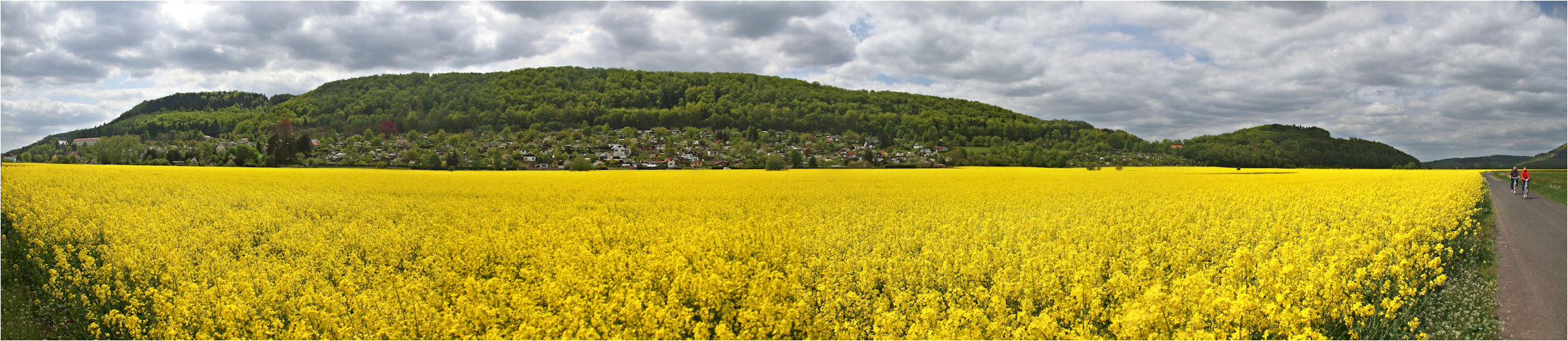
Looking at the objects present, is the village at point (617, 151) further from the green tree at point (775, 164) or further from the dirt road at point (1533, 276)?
the dirt road at point (1533, 276)

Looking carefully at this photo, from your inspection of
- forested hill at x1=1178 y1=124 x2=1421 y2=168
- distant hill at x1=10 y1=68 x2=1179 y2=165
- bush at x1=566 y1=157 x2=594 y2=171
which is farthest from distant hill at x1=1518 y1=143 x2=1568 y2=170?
bush at x1=566 y1=157 x2=594 y2=171

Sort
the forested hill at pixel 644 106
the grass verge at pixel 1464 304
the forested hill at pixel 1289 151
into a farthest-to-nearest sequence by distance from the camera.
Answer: the forested hill at pixel 1289 151, the forested hill at pixel 644 106, the grass verge at pixel 1464 304

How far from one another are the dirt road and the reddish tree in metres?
47.6

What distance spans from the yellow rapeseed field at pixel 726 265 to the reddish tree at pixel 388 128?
22711 millimetres

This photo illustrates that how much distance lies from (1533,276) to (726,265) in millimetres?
13269

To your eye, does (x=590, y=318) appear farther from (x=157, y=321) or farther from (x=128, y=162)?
(x=128, y=162)

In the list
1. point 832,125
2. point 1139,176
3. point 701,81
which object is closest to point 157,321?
point 1139,176

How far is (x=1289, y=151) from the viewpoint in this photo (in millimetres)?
70500

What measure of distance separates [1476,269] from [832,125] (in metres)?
41.2

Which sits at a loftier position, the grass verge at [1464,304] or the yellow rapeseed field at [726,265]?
the yellow rapeseed field at [726,265]

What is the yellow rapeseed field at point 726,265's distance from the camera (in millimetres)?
6684

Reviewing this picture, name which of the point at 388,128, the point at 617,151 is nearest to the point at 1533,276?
the point at 617,151

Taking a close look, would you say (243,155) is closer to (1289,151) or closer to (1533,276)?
(1533,276)

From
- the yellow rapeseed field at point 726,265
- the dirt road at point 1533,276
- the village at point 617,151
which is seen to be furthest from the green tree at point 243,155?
the dirt road at point 1533,276
